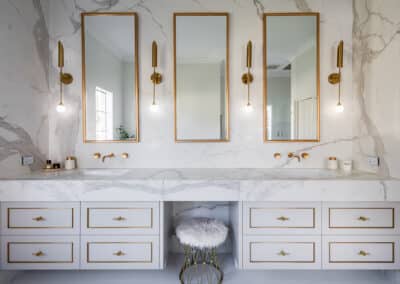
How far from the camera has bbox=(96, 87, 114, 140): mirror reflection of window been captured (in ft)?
6.71

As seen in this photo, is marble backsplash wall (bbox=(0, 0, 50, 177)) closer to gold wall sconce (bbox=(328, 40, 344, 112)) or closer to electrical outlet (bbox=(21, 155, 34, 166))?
electrical outlet (bbox=(21, 155, 34, 166))

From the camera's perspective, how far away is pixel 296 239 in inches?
61.0

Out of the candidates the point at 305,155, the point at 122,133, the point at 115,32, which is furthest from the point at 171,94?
the point at 305,155

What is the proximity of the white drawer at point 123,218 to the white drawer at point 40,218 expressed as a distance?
121 millimetres

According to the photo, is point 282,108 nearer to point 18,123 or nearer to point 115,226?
point 115,226

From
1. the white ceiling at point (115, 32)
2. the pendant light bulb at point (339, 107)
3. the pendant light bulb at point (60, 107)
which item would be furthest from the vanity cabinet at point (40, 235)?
the pendant light bulb at point (339, 107)

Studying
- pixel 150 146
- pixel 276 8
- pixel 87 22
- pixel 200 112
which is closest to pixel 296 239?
pixel 200 112

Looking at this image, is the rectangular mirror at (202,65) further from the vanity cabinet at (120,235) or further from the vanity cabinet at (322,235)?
the vanity cabinet at (120,235)

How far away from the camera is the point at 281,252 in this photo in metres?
1.56

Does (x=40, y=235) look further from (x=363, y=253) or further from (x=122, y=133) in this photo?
(x=363, y=253)

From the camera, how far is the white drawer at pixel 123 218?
1.55 meters

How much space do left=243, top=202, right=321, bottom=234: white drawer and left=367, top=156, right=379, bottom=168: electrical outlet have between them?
2.30ft

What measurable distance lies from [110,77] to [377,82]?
2275mm

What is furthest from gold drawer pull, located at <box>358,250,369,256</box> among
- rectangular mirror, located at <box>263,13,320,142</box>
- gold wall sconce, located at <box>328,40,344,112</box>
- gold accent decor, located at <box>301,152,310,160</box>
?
gold wall sconce, located at <box>328,40,344,112</box>
